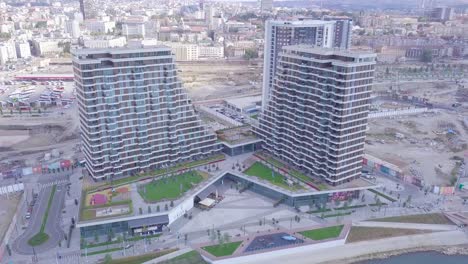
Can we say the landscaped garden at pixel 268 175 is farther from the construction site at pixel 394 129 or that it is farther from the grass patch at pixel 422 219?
the construction site at pixel 394 129

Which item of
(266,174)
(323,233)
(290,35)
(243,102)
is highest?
(290,35)

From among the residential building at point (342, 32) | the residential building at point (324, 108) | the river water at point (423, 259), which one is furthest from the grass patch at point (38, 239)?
the residential building at point (342, 32)

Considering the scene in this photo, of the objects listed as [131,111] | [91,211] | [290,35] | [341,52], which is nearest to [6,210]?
[91,211]

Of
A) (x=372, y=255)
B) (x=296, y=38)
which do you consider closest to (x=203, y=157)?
(x=372, y=255)

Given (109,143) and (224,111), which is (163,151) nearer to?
(109,143)

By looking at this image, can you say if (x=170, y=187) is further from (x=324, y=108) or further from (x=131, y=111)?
(x=324, y=108)
